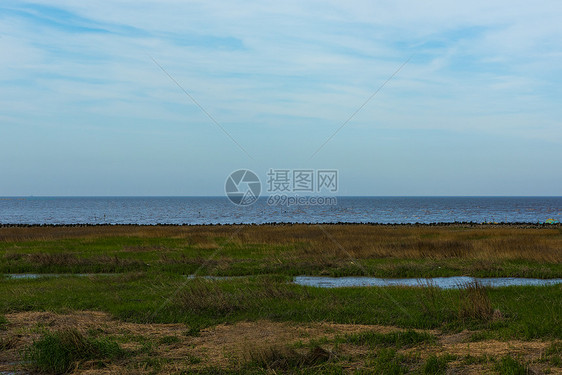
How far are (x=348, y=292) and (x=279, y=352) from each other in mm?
7047

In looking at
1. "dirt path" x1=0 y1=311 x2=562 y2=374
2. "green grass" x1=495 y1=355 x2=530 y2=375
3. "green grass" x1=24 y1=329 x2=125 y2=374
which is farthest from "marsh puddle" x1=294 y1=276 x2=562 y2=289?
"green grass" x1=24 y1=329 x2=125 y2=374

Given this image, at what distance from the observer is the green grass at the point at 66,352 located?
8727 mm

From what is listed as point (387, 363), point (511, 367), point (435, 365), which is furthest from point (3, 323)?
point (511, 367)

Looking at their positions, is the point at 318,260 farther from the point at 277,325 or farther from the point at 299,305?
the point at 277,325

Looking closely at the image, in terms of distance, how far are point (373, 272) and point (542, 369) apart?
12965 millimetres

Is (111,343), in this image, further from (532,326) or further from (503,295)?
(503,295)

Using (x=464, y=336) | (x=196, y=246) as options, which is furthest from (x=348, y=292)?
(x=196, y=246)

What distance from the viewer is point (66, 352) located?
8.99 meters

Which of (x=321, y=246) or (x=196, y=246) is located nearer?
(x=321, y=246)

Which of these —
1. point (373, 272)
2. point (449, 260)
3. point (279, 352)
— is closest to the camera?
point (279, 352)

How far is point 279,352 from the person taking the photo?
28.8ft

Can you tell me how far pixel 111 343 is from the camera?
9.45 meters

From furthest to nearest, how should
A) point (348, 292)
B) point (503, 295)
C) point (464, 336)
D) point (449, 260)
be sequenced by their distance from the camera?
point (449, 260) → point (348, 292) → point (503, 295) → point (464, 336)

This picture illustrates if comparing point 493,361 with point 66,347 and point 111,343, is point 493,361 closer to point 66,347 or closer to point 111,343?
point 111,343
